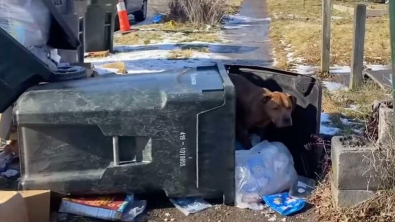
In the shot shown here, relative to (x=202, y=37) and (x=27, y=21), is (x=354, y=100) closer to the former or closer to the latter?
(x=27, y=21)

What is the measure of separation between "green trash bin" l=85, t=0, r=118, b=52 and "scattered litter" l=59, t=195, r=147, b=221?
233 inches

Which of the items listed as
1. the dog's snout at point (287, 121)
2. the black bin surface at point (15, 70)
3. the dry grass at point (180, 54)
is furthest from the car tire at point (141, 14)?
the black bin surface at point (15, 70)

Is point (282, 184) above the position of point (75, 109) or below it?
below

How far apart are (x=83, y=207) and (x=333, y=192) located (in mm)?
1612

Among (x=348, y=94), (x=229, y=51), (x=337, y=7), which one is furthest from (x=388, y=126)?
(x=337, y=7)

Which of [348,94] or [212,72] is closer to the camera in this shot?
[212,72]

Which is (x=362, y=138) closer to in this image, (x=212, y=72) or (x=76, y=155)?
(x=212, y=72)

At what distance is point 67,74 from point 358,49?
401 cm

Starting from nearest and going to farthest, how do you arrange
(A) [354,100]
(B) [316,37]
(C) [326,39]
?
1. (A) [354,100]
2. (C) [326,39]
3. (B) [316,37]

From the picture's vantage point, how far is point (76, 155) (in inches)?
158

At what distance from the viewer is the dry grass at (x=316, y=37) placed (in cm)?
927

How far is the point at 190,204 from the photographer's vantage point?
4207mm

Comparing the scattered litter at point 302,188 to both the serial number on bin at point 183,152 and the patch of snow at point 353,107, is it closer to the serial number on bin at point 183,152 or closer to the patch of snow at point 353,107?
the serial number on bin at point 183,152

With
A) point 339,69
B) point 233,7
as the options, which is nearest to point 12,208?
point 339,69
